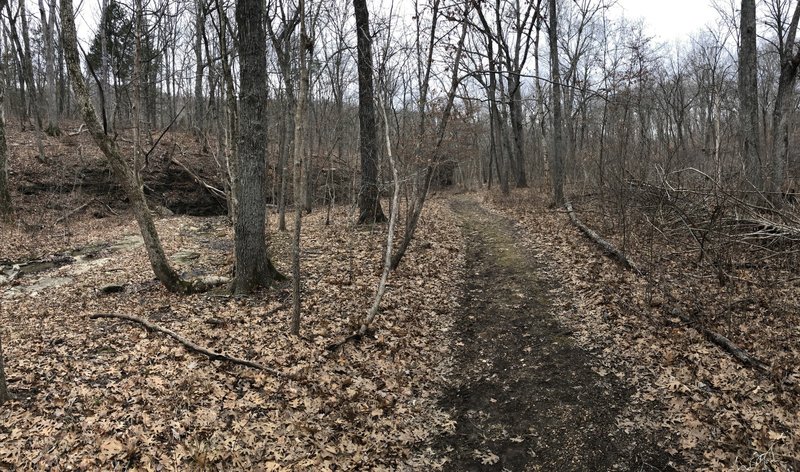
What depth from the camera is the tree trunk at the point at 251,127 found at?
25.5 feet

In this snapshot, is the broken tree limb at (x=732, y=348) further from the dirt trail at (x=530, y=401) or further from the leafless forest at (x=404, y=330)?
the dirt trail at (x=530, y=401)

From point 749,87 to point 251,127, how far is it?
11.1 meters

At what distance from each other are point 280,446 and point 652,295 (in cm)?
629

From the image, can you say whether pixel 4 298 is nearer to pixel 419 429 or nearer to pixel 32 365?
pixel 32 365

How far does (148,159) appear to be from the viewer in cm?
2269

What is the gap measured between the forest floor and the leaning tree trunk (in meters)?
0.41

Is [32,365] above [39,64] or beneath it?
beneath

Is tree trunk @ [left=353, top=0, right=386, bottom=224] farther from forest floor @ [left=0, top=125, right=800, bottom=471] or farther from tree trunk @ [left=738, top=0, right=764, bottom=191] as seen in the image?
tree trunk @ [left=738, top=0, right=764, bottom=191]

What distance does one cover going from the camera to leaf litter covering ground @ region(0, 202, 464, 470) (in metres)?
4.30

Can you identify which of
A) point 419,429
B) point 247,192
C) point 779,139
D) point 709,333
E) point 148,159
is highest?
point 148,159

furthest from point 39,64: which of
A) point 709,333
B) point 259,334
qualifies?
point 709,333

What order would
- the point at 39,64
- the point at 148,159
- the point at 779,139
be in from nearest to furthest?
the point at 779,139 < the point at 148,159 < the point at 39,64

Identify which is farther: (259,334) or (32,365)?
(259,334)

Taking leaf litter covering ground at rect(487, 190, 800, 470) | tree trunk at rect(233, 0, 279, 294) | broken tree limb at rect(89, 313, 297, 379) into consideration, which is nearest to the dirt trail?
leaf litter covering ground at rect(487, 190, 800, 470)
